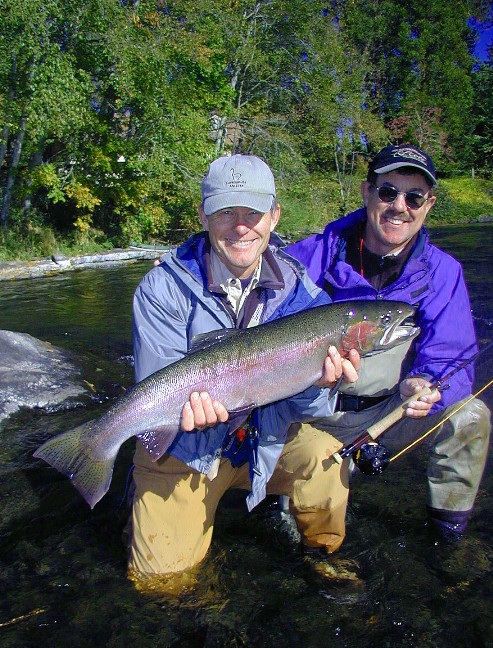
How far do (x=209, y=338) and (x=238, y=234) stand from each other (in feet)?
1.96

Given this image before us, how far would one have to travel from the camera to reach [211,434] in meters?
3.12

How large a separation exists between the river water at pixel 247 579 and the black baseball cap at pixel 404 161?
7.38 ft

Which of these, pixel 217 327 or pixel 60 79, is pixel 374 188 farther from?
pixel 60 79

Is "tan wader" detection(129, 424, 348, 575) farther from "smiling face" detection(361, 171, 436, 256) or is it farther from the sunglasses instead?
the sunglasses

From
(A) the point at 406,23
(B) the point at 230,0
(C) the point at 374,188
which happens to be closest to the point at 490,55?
(A) the point at 406,23

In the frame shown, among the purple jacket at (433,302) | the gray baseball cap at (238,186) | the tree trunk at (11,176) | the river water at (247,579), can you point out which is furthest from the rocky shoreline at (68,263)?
the gray baseball cap at (238,186)

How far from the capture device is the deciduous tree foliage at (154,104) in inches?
606

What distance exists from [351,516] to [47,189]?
1725 cm

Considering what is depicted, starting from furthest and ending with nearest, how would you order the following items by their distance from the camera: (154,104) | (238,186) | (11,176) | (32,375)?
(154,104) < (11,176) < (32,375) < (238,186)

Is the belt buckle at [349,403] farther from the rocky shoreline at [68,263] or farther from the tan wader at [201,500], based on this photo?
the rocky shoreline at [68,263]

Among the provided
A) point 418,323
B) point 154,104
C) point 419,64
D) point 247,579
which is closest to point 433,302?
point 418,323

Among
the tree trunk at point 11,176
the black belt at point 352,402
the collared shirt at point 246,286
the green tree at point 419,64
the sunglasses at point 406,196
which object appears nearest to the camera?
the collared shirt at point 246,286

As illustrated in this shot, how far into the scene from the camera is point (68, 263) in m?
15.8

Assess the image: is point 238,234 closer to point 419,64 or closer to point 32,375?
point 32,375
